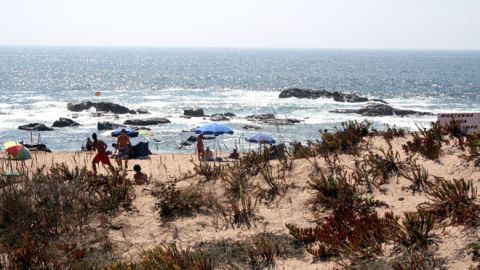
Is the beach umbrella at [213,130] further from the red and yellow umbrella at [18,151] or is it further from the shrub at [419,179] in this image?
the shrub at [419,179]

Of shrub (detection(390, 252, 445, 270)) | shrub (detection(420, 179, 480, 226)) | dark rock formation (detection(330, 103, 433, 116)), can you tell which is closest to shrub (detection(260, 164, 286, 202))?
shrub (detection(420, 179, 480, 226))

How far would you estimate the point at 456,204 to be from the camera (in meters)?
7.39

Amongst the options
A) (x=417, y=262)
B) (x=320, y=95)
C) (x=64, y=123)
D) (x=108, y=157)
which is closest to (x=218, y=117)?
(x=64, y=123)

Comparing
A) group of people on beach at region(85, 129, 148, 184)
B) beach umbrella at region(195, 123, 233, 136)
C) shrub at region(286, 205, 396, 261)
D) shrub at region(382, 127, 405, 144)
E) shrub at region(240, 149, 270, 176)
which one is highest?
shrub at region(382, 127, 405, 144)

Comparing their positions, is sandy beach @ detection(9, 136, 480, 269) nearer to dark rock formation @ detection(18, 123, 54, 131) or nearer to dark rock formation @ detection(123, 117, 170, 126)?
dark rock formation @ detection(18, 123, 54, 131)

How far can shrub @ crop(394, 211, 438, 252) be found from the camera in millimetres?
6617

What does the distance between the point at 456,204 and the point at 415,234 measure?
113cm

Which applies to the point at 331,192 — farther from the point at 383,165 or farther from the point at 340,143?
the point at 340,143

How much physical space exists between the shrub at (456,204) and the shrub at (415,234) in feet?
1.50

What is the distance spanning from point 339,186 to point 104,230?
4.05 meters

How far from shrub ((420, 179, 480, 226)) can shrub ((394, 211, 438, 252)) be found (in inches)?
18.0

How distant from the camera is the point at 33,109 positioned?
47.6 metres

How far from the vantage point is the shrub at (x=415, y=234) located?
662 cm

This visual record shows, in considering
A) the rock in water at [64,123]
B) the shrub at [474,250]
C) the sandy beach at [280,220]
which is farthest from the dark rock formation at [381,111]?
the shrub at [474,250]
